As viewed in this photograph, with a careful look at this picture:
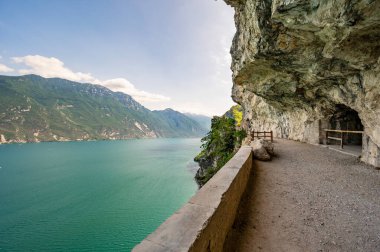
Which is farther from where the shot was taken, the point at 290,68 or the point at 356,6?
the point at 290,68

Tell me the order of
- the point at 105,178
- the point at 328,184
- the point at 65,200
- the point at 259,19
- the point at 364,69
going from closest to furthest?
1. the point at 328,184
2. the point at 364,69
3. the point at 259,19
4. the point at 65,200
5. the point at 105,178

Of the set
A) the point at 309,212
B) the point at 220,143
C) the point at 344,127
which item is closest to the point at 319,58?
the point at 309,212

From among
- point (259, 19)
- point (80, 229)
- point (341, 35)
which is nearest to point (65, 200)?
point (80, 229)

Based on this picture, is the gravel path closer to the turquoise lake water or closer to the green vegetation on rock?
the turquoise lake water

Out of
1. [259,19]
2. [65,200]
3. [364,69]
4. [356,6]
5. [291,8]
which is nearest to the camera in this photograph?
[356,6]

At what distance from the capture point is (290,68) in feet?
42.3

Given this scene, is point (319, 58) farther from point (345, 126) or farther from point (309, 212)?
point (345, 126)

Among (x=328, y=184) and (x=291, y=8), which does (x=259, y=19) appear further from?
(x=328, y=184)

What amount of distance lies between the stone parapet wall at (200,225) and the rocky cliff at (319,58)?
727 cm

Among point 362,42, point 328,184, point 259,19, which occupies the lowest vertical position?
point 328,184

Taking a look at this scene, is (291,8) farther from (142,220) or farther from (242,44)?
(142,220)

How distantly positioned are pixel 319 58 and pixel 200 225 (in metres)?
11.4

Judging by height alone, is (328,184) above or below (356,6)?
below

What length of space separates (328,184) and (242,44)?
10.7 m
